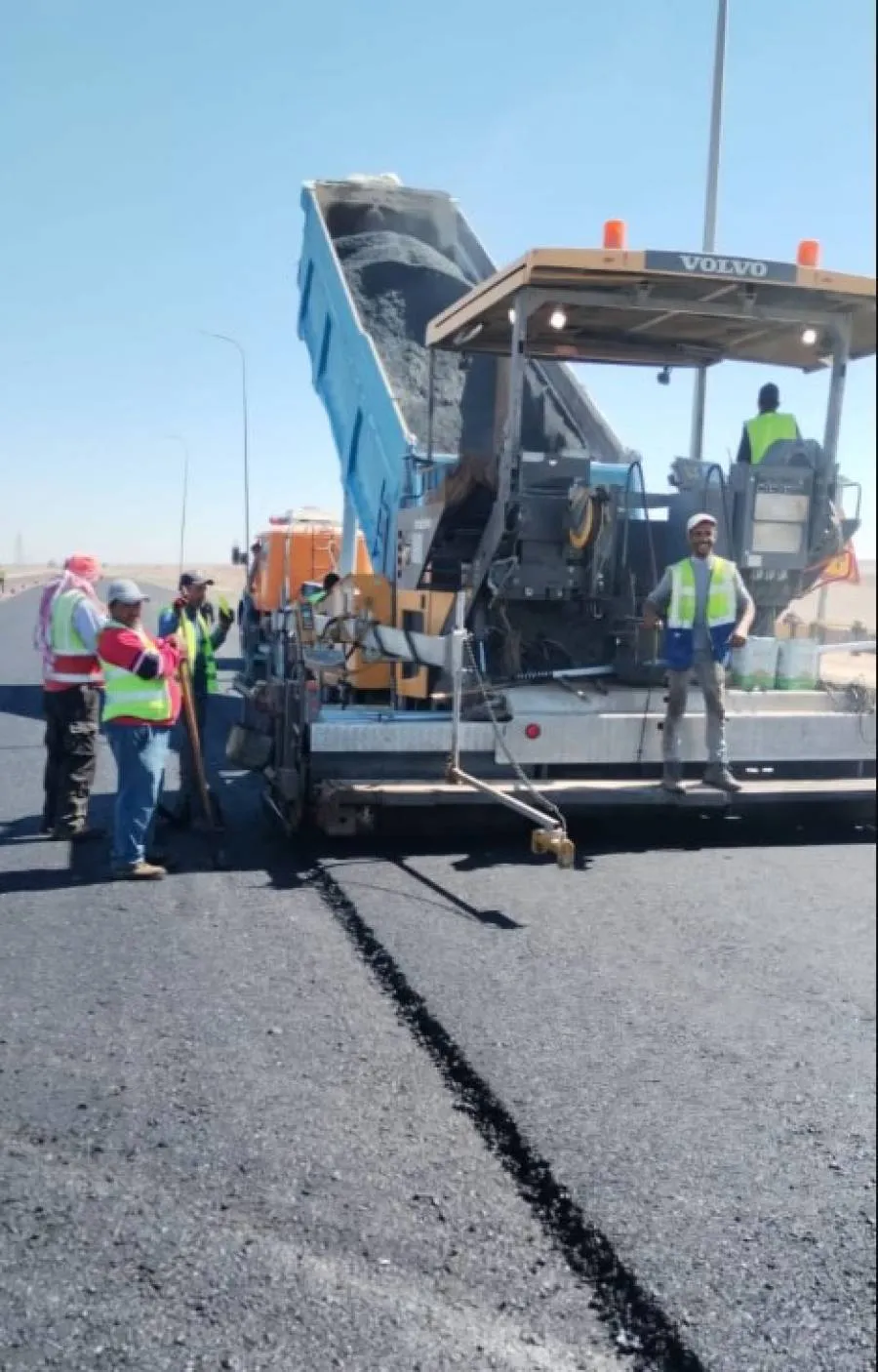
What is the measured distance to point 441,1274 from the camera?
238 cm

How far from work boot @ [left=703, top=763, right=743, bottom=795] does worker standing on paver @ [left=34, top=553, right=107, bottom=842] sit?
2.87 m

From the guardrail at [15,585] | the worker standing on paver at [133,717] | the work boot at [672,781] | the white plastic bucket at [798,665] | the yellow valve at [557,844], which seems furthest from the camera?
the work boot at [672,781]

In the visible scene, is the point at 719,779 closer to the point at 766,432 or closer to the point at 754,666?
the point at 754,666

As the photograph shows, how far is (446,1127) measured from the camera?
299cm

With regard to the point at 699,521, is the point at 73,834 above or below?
below

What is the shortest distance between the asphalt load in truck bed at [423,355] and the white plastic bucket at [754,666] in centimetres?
148

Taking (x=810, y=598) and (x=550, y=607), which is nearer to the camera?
(x=810, y=598)

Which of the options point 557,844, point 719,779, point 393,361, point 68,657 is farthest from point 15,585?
point 393,361

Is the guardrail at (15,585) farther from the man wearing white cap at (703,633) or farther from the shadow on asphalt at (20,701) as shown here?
the shadow on asphalt at (20,701)

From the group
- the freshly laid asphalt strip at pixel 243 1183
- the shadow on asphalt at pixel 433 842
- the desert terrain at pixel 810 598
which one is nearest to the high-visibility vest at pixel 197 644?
the desert terrain at pixel 810 598

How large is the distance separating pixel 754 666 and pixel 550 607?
1007 millimetres

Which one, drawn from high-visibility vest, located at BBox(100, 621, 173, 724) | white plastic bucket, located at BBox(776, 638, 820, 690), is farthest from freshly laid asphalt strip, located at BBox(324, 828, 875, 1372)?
high-visibility vest, located at BBox(100, 621, 173, 724)

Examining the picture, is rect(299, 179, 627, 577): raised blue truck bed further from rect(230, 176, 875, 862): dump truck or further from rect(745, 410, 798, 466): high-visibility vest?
rect(745, 410, 798, 466): high-visibility vest

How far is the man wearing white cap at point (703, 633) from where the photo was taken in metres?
5.34
